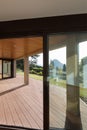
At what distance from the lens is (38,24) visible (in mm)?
2754

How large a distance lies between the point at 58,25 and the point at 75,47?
0.39 m

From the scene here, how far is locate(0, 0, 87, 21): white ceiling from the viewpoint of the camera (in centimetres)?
241

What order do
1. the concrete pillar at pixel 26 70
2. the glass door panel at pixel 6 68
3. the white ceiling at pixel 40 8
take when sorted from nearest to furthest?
the white ceiling at pixel 40 8 → the concrete pillar at pixel 26 70 → the glass door panel at pixel 6 68

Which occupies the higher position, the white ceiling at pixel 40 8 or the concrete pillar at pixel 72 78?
the white ceiling at pixel 40 8

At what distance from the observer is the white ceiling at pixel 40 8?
2.41 metres

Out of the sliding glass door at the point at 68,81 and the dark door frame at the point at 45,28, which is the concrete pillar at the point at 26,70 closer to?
the dark door frame at the point at 45,28

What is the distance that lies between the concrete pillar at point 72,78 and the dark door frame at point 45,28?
0.22 m

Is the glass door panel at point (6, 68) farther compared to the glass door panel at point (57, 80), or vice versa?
the glass door panel at point (6, 68)

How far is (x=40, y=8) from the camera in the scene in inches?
99.8

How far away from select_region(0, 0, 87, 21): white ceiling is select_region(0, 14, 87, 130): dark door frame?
3.2 inches

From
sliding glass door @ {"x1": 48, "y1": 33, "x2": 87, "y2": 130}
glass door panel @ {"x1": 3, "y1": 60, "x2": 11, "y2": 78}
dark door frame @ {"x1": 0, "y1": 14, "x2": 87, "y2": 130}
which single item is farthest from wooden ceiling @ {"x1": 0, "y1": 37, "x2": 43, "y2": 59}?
glass door panel @ {"x1": 3, "y1": 60, "x2": 11, "y2": 78}

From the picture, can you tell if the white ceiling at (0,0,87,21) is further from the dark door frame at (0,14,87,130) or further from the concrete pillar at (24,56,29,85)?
the concrete pillar at (24,56,29,85)

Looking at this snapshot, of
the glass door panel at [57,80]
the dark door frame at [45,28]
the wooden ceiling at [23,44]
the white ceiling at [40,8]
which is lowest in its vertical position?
the glass door panel at [57,80]

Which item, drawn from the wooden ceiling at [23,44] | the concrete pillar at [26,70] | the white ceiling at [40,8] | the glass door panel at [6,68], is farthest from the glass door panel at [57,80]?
the glass door panel at [6,68]
